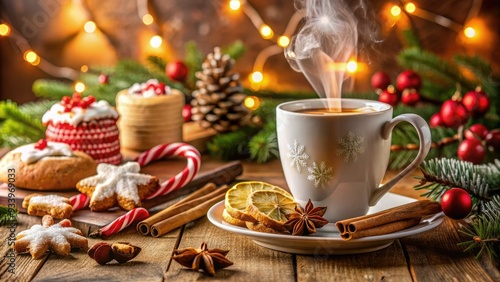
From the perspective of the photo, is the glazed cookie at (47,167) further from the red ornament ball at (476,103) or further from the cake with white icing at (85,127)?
the red ornament ball at (476,103)

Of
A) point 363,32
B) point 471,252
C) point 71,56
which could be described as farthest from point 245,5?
point 471,252

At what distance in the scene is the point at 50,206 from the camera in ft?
4.50

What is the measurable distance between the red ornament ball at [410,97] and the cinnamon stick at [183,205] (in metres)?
0.66

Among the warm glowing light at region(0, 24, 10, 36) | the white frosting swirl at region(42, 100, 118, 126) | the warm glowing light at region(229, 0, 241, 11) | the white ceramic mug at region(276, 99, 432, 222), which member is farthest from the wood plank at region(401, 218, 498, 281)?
the warm glowing light at region(0, 24, 10, 36)

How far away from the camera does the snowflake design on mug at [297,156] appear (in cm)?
119

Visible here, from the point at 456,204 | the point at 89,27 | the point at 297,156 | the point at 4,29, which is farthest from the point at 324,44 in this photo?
the point at 4,29

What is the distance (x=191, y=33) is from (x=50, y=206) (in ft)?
4.20

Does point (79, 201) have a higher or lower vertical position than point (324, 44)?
lower

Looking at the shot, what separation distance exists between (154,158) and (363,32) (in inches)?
30.0

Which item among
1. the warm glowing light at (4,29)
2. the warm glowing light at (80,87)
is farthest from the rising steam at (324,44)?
the warm glowing light at (4,29)

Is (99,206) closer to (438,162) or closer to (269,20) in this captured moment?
(438,162)

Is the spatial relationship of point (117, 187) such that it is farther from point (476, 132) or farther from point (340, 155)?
point (476, 132)

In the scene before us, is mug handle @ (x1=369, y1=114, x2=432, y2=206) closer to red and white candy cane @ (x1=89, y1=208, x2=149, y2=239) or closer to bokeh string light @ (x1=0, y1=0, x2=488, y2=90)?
red and white candy cane @ (x1=89, y1=208, x2=149, y2=239)

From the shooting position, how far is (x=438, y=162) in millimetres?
1313
